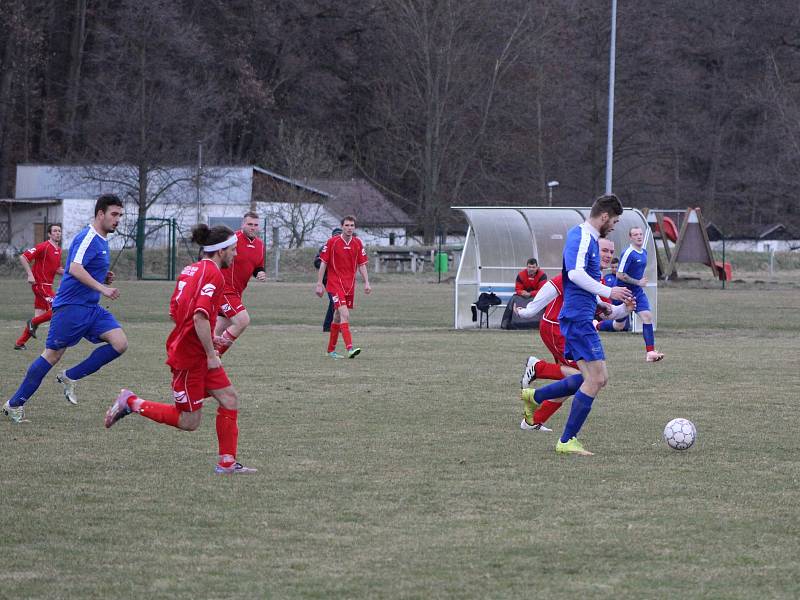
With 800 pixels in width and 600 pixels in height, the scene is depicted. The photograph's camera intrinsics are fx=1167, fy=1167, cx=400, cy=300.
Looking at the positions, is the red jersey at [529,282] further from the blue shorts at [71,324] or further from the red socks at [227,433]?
the red socks at [227,433]

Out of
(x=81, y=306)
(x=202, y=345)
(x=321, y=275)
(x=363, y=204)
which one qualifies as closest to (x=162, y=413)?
(x=202, y=345)

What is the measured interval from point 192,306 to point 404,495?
5.73 feet

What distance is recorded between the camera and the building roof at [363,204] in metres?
58.7

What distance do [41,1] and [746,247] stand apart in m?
39.0

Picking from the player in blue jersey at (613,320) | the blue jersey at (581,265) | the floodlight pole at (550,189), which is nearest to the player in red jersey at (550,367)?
the blue jersey at (581,265)

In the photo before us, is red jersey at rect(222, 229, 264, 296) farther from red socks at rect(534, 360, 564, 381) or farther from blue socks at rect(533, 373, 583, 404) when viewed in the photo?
blue socks at rect(533, 373, 583, 404)

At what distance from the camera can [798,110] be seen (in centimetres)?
4922

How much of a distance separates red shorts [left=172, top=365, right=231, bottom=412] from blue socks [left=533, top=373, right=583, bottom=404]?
9.09 feet

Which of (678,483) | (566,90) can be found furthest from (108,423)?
(566,90)

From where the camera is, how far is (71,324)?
9.66m

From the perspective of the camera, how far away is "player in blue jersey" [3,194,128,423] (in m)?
9.57

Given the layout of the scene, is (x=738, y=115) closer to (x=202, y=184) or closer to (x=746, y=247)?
(x=746, y=247)

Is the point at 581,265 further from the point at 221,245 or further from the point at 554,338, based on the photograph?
the point at 221,245

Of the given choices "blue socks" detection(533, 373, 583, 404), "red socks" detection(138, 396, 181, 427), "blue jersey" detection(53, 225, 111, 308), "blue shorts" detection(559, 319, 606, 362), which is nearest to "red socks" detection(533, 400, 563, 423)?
"blue socks" detection(533, 373, 583, 404)
